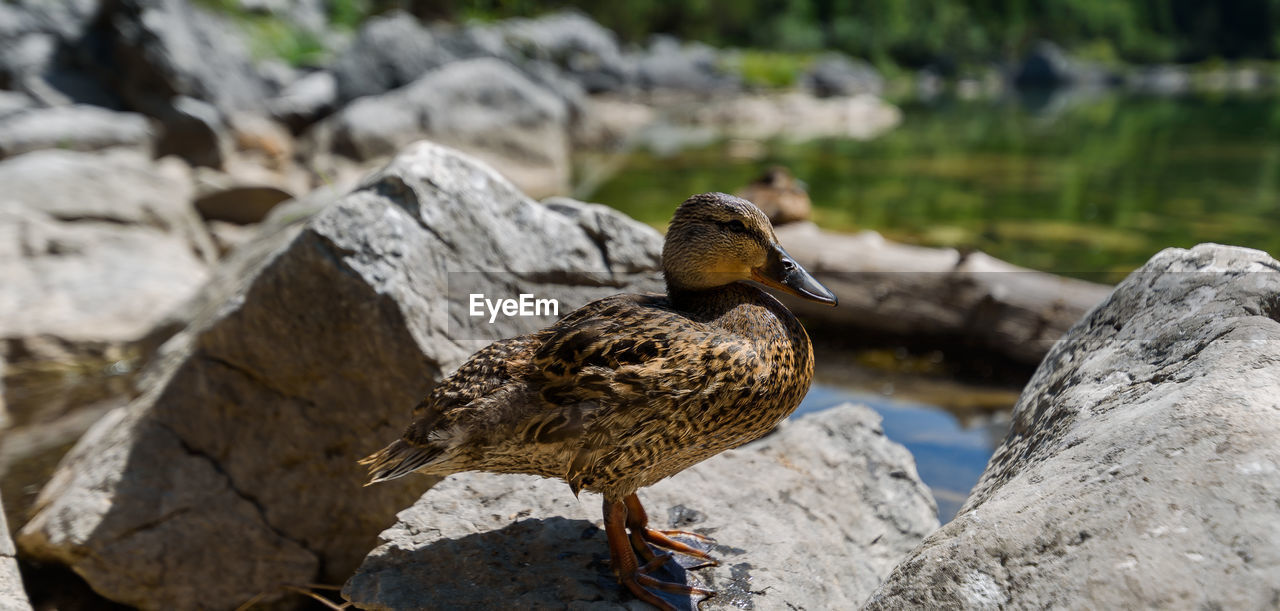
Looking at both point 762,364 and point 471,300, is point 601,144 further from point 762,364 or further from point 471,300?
point 762,364

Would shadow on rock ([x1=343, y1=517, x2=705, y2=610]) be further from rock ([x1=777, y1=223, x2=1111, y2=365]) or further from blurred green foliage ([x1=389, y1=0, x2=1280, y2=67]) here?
blurred green foliage ([x1=389, y1=0, x2=1280, y2=67])

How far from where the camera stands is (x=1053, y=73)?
204 feet

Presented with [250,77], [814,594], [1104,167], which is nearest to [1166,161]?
[1104,167]

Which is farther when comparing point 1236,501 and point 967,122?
point 967,122

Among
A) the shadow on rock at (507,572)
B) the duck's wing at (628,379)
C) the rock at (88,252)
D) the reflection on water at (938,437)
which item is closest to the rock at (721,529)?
the shadow on rock at (507,572)

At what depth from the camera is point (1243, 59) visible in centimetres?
6950

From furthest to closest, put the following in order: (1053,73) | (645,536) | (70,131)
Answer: (1053,73) < (70,131) < (645,536)

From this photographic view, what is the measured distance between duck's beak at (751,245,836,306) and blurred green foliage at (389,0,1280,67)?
35791 millimetres

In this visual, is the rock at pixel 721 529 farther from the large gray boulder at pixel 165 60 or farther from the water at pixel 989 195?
the large gray boulder at pixel 165 60

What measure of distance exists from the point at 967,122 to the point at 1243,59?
54.6 meters

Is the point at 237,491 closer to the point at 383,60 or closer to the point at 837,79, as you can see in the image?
the point at 383,60

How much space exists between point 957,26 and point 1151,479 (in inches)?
2784

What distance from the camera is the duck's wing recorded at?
2498 millimetres

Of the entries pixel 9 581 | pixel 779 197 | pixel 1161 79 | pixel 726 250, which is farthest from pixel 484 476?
pixel 1161 79
